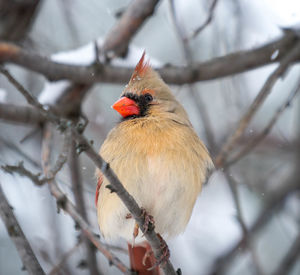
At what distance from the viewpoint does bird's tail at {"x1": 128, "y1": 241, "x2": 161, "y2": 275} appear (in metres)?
2.66

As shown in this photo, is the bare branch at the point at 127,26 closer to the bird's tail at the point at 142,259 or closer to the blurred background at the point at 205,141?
the blurred background at the point at 205,141

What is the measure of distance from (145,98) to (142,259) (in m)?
0.99

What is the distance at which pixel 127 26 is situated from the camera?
3.50 meters

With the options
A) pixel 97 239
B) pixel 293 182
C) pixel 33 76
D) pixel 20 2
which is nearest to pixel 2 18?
pixel 20 2

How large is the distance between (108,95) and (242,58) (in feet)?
6.16

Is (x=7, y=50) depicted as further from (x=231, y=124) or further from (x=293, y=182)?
(x=293, y=182)

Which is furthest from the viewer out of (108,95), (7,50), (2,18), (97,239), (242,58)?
(108,95)

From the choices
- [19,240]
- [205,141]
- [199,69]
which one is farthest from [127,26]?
[19,240]

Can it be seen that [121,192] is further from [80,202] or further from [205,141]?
[205,141]

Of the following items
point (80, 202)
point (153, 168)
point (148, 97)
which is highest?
point (148, 97)

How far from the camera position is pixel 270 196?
3.76 meters

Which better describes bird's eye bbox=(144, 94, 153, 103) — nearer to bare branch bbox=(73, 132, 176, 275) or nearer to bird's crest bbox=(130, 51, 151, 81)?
bird's crest bbox=(130, 51, 151, 81)

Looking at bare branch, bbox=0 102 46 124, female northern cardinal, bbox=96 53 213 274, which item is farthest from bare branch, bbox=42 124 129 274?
bare branch, bbox=0 102 46 124

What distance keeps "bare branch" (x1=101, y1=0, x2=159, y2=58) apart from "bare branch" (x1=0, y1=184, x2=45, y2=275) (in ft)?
6.22
